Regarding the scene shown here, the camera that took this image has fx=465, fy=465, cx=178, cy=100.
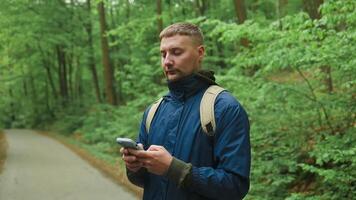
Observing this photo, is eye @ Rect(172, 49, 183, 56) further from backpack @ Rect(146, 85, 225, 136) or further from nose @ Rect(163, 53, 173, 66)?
backpack @ Rect(146, 85, 225, 136)

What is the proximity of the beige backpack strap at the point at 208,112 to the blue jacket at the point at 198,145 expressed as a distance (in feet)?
0.08

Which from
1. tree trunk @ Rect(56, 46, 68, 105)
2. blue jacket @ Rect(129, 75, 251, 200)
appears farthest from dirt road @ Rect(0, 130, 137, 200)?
tree trunk @ Rect(56, 46, 68, 105)

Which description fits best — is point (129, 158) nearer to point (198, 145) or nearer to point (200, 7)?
point (198, 145)

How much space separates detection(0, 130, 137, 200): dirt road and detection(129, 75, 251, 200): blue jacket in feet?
25.1

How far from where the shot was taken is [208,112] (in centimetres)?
250

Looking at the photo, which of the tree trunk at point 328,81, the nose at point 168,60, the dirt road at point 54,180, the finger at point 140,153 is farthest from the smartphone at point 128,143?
the dirt road at point 54,180

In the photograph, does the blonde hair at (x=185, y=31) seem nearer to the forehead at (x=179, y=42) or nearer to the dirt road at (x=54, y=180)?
the forehead at (x=179, y=42)

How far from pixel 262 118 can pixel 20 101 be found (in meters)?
46.8

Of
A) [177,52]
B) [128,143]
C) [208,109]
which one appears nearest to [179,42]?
[177,52]

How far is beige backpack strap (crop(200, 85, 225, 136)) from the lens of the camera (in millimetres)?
2479

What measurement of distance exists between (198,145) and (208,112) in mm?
190

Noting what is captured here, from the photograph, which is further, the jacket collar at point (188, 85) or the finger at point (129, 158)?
the jacket collar at point (188, 85)

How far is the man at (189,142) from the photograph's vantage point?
2361 mm

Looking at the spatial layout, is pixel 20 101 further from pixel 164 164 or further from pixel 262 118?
pixel 164 164
